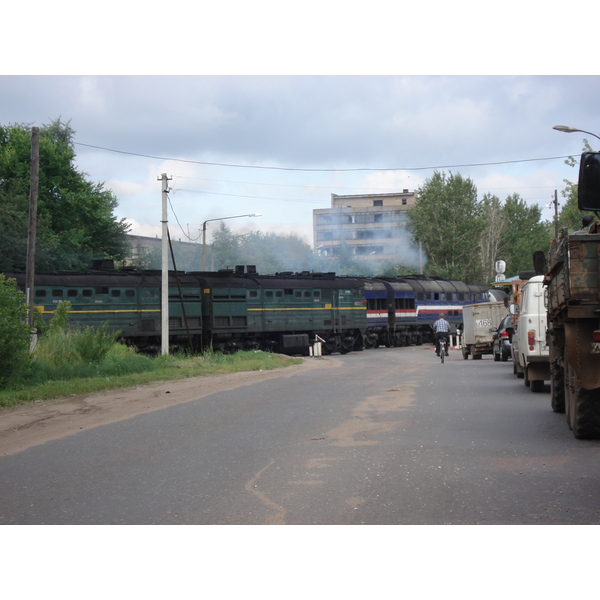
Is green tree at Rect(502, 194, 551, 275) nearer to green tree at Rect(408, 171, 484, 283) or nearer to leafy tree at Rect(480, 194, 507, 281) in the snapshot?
leafy tree at Rect(480, 194, 507, 281)

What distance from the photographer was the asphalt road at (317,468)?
6.23 metres

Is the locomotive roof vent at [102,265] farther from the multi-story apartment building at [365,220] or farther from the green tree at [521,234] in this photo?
the multi-story apartment building at [365,220]

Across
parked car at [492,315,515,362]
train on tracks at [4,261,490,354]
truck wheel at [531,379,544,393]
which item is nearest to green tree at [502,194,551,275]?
train on tracks at [4,261,490,354]

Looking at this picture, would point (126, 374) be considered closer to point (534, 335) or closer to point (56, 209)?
point (534, 335)

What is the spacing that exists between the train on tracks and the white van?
53.5 feet

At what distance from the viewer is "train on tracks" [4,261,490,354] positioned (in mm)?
30828

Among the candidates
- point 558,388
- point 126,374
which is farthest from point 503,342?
point 558,388

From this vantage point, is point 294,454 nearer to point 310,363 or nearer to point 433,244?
point 310,363

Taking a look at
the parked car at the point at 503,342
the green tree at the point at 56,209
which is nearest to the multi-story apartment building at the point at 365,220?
the green tree at the point at 56,209

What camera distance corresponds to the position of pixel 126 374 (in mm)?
21453

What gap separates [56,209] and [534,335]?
1627 inches

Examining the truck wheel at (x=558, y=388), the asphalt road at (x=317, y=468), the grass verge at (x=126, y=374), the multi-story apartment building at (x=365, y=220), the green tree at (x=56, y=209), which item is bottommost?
the grass verge at (x=126, y=374)

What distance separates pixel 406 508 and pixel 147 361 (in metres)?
17.8

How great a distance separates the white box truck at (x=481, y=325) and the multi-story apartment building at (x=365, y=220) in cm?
8908
